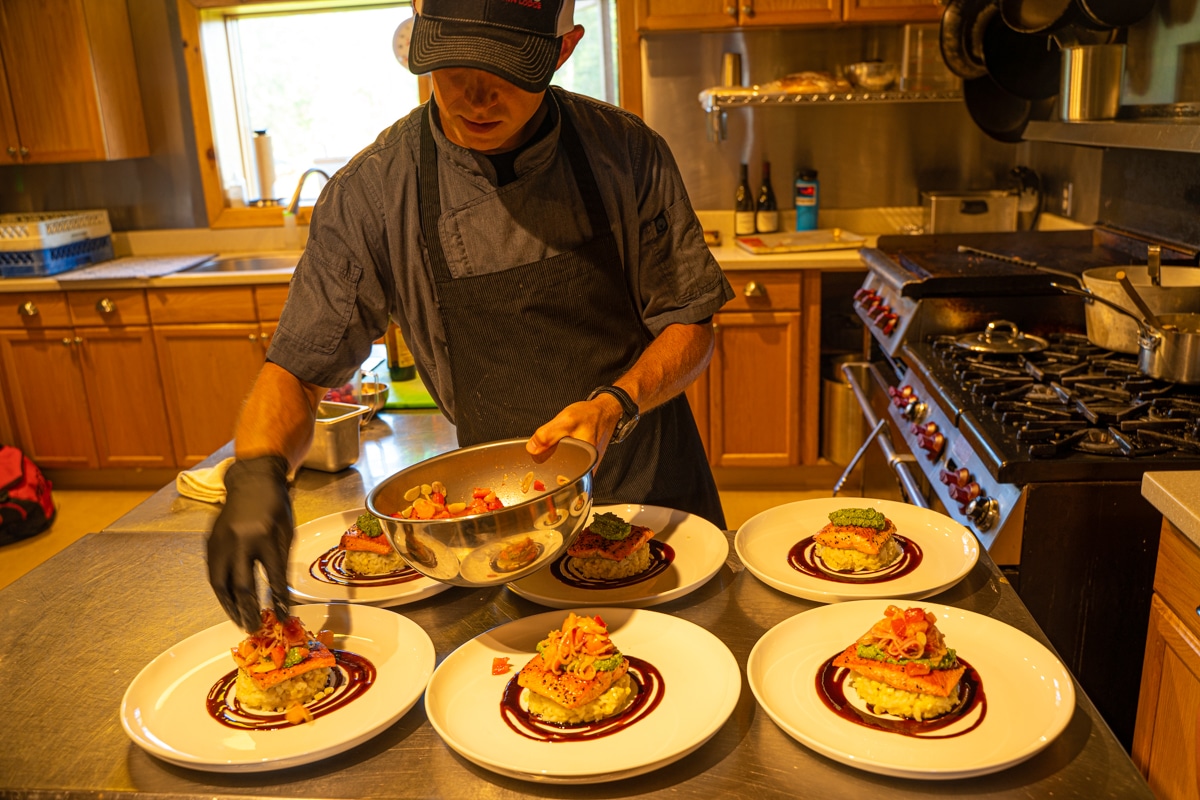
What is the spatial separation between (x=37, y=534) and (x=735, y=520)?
2.67 metres

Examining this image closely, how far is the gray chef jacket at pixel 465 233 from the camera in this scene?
1.53m

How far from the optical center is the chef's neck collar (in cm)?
157

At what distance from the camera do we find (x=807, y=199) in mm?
4082

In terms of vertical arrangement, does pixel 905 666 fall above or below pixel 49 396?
above

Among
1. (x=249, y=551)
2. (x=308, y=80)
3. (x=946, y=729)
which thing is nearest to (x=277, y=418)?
(x=249, y=551)

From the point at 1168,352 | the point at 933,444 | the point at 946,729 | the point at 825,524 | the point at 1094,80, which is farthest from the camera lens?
the point at 1094,80

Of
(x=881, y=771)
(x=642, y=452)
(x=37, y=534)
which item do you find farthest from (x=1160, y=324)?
(x=37, y=534)

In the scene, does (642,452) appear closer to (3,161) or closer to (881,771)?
(881,771)

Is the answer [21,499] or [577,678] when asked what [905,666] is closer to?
[577,678]

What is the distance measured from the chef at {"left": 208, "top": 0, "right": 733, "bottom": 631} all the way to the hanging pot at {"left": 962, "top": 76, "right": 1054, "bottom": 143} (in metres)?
2.30

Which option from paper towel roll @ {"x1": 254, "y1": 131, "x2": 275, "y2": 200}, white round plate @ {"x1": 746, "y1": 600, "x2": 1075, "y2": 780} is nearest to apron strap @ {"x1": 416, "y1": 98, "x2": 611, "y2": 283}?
white round plate @ {"x1": 746, "y1": 600, "x2": 1075, "y2": 780}

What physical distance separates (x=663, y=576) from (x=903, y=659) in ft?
1.19

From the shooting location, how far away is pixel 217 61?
4434mm

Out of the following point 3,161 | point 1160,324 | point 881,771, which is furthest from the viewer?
point 3,161
